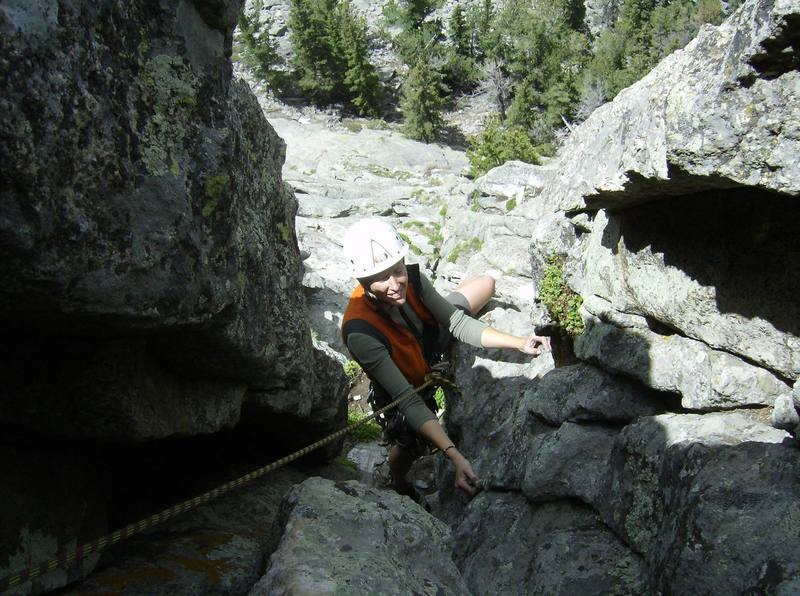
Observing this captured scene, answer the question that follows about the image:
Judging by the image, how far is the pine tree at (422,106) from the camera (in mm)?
57656

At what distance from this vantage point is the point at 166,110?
3480 millimetres

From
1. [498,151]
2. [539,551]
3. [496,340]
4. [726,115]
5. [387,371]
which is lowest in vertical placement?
[539,551]

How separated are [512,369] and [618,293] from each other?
7.69ft

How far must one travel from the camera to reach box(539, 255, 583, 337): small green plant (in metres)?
6.32

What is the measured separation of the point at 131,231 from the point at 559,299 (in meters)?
4.52

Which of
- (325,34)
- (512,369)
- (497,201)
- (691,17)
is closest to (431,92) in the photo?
(325,34)

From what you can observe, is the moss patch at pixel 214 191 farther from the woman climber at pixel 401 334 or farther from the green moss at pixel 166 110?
the woman climber at pixel 401 334

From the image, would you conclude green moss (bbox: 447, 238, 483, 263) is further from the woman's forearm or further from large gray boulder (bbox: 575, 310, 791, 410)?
large gray boulder (bbox: 575, 310, 791, 410)

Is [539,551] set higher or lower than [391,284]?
lower

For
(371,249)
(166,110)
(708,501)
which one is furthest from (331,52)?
(708,501)

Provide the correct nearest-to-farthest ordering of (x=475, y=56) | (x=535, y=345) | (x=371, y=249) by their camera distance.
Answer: (x=371, y=249)
(x=535, y=345)
(x=475, y=56)

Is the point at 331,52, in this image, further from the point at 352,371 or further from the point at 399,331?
the point at 399,331

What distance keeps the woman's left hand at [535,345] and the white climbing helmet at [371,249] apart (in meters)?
1.89

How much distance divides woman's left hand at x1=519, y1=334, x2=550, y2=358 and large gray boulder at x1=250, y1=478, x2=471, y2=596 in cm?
366
